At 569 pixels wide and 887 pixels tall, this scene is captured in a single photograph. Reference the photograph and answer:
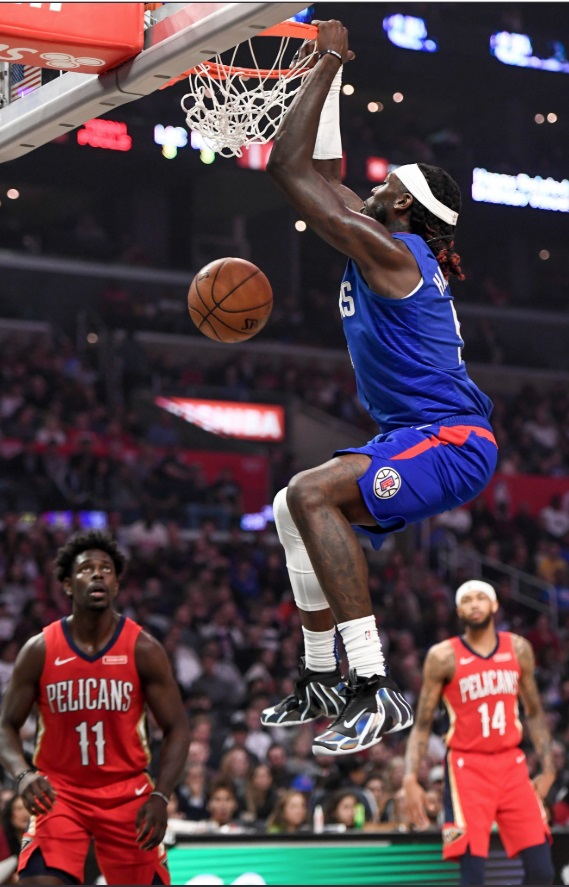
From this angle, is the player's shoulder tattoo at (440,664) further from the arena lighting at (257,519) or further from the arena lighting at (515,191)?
the arena lighting at (515,191)

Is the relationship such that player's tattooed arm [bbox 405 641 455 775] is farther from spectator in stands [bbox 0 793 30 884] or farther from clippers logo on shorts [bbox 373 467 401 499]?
clippers logo on shorts [bbox 373 467 401 499]

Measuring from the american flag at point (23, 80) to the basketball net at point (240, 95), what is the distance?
0.65m

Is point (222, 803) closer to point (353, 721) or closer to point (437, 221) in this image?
point (353, 721)

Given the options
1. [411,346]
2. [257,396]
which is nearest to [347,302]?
[411,346]

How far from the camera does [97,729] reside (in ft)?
19.5

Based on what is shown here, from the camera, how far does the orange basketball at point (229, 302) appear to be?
512 cm

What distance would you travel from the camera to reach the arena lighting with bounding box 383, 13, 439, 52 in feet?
63.3

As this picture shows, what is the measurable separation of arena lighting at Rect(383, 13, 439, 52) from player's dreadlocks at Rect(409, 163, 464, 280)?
598 inches

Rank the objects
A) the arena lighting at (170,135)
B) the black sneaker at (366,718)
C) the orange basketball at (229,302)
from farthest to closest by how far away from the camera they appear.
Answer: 1. the arena lighting at (170,135)
2. the orange basketball at (229,302)
3. the black sneaker at (366,718)

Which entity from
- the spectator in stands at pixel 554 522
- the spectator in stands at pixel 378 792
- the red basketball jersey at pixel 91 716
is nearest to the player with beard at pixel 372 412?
the red basketball jersey at pixel 91 716

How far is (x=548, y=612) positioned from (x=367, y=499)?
13755 millimetres

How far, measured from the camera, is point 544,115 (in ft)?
72.2

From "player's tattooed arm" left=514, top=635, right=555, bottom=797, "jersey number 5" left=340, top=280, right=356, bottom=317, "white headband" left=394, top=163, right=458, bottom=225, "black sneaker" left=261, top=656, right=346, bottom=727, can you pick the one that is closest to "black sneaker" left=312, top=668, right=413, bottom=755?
"black sneaker" left=261, top=656, right=346, bottom=727

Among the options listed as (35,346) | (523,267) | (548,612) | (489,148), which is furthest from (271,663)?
(523,267)
